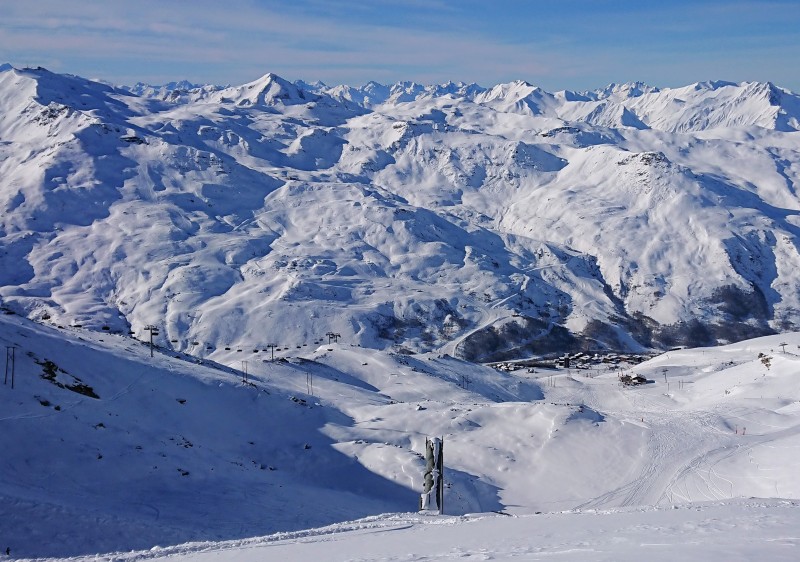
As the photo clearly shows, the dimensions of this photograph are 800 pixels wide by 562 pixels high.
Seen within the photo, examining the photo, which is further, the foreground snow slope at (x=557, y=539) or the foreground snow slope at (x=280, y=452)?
the foreground snow slope at (x=280, y=452)

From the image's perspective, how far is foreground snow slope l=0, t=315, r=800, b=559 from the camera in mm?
37844

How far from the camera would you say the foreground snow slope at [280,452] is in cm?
3784

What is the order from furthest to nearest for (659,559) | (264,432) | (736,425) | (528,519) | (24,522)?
(736,425), (264,432), (24,522), (528,519), (659,559)

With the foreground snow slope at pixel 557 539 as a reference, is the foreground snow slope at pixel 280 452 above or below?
below

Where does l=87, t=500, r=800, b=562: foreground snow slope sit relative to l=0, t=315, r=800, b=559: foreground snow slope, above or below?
above

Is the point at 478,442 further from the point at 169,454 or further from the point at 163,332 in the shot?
the point at 163,332

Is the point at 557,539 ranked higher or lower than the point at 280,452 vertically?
higher

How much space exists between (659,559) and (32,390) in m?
44.9

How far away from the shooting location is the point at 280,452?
63344 mm

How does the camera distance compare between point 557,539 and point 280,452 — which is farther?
point 280,452

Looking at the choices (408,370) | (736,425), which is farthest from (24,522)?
(408,370)

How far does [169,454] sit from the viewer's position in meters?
48.2

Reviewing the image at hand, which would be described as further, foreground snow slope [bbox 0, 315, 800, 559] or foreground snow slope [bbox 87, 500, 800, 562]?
foreground snow slope [bbox 0, 315, 800, 559]

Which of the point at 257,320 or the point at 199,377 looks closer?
the point at 199,377
